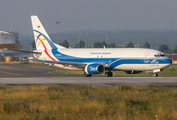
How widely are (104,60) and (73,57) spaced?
5.62 meters

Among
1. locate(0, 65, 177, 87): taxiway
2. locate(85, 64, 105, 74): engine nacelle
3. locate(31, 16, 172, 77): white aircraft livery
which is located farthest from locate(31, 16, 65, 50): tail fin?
locate(0, 65, 177, 87): taxiway

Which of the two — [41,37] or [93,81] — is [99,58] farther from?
[41,37]

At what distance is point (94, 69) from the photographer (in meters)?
41.3

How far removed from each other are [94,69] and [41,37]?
13.1 m

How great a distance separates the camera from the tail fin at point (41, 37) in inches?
1909

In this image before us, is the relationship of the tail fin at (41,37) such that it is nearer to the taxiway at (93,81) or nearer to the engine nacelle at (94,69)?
the engine nacelle at (94,69)

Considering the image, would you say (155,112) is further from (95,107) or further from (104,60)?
(104,60)

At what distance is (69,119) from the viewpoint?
41.4ft

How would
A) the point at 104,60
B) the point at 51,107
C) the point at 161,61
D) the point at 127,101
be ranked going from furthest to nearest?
the point at 104,60
the point at 161,61
the point at 127,101
the point at 51,107

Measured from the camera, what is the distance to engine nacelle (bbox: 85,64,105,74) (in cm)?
4116

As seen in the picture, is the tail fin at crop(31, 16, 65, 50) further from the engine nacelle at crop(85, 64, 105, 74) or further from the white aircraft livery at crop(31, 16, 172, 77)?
the engine nacelle at crop(85, 64, 105, 74)

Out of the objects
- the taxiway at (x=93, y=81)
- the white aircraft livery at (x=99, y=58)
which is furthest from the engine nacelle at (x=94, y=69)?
the taxiway at (x=93, y=81)

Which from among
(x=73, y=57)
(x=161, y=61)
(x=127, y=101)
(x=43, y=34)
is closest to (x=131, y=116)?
(x=127, y=101)

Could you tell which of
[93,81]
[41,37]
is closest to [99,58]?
[93,81]
